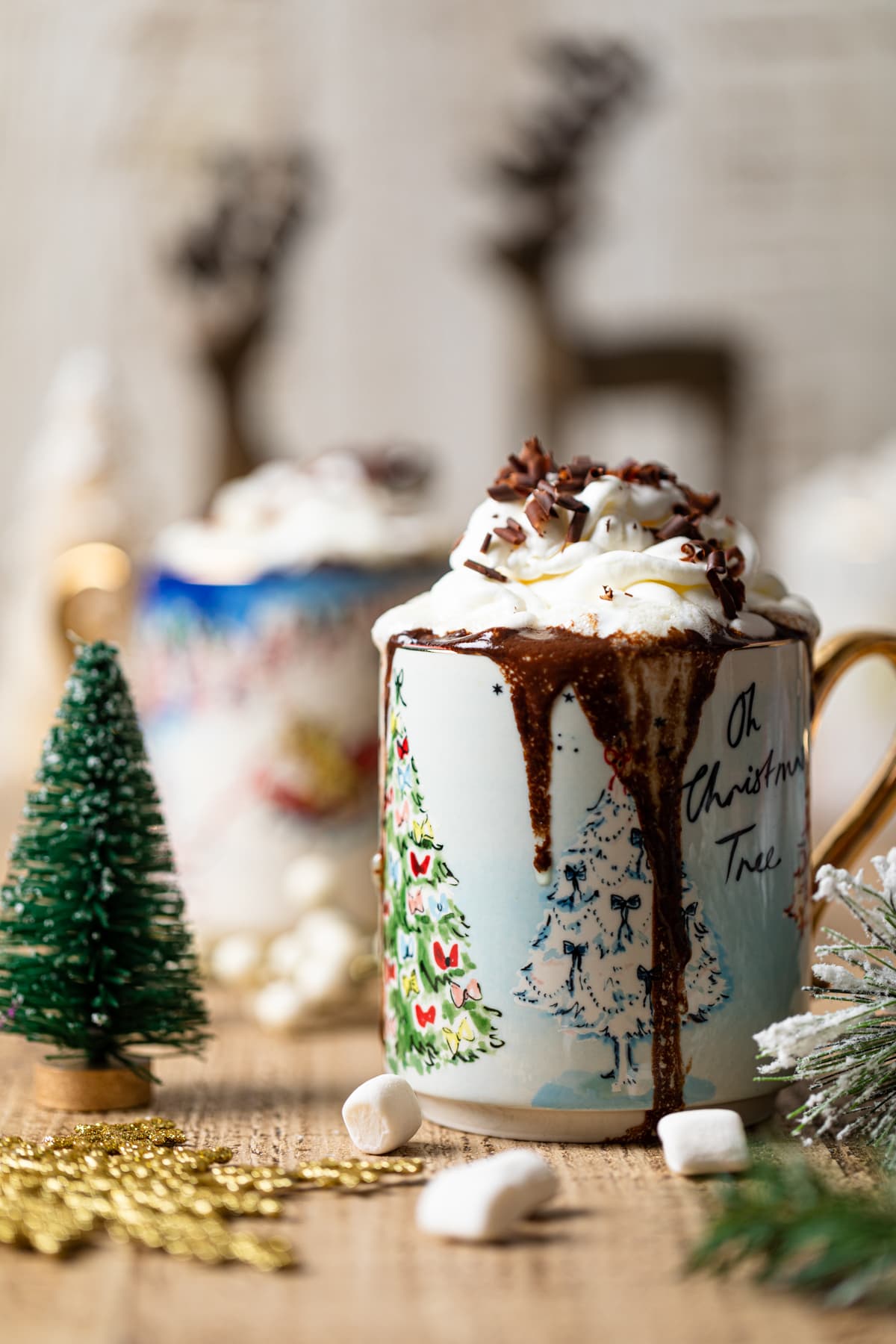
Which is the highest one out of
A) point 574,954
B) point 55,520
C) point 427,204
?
point 427,204

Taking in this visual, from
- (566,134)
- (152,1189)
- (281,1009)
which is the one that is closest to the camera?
(152,1189)

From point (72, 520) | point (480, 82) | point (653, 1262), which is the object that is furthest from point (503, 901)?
point (480, 82)

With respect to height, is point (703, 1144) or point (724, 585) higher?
point (724, 585)

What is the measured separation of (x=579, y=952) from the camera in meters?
0.76

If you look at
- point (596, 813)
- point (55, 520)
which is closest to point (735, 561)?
point (596, 813)

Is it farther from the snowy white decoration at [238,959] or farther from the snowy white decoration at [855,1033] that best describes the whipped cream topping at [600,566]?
the snowy white decoration at [238,959]

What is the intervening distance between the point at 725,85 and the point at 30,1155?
7.34ft

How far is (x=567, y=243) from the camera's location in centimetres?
239

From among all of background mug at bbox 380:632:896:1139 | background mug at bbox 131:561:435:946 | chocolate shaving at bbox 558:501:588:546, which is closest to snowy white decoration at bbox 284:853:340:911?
background mug at bbox 131:561:435:946

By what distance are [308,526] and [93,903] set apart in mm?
398

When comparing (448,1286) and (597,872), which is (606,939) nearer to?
(597,872)

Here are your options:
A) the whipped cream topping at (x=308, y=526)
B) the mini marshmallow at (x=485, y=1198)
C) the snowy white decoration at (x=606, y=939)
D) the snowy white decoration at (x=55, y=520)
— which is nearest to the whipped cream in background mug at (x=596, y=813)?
the snowy white decoration at (x=606, y=939)

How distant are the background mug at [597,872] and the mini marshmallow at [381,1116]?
29mm

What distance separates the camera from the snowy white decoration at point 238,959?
43.5 inches
